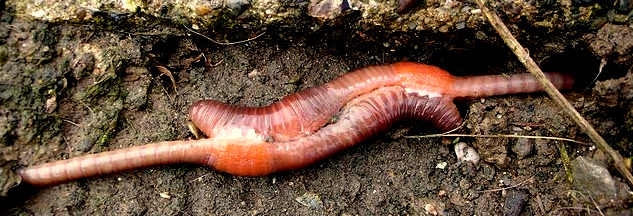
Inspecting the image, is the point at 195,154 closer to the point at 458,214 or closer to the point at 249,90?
the point at 249,90

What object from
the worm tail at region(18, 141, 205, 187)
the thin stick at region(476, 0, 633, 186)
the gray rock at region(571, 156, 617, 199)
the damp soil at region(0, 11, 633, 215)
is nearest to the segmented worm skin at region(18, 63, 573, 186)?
the worm tail at region(18, 141, 205, 187)

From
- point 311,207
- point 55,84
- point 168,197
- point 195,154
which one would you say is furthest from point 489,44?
point 55,84

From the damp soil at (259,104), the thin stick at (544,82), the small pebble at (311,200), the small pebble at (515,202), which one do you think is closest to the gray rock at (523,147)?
the damp soil at (259,104)

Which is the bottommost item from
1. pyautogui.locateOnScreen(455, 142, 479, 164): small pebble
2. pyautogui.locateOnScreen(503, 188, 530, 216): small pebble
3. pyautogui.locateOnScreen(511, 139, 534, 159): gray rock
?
pyautogui.locateOnScreen(503, 188, 530, 216): small pebble

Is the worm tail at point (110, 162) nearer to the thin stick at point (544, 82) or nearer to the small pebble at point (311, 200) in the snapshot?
the small pebble at point (311, 200)

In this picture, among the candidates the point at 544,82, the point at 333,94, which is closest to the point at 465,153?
the point at 544,82

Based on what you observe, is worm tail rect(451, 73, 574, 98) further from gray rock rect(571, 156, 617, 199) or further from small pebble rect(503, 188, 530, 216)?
small pebble rect(503, 188, 530, 216)

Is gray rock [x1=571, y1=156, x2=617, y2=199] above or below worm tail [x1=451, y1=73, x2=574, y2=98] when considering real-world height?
below
